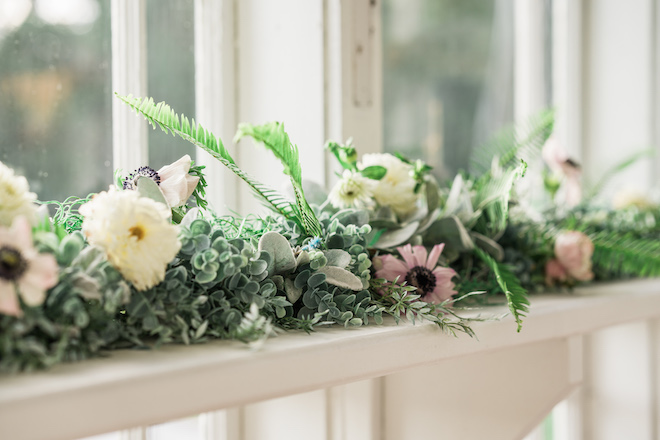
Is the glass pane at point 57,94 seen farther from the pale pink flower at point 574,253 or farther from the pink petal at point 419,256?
the pale pink flower at point 574,253

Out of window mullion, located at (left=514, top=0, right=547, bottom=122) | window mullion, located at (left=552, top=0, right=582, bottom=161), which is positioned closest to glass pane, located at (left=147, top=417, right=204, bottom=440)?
window mullion, located at (left=514, top=0, right=547, bottom=122)

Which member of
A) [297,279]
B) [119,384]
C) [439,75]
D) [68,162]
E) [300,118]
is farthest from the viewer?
[439,75]

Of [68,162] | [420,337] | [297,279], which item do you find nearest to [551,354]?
[420,337]

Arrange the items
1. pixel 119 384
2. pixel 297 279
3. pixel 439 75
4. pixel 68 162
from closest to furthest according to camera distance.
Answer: pixel 119 384
pixel 297 279
pixel 68 162
pixel 439 75

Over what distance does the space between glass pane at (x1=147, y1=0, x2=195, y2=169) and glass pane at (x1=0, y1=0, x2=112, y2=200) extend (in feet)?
0.21

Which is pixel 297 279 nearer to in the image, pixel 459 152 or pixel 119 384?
pixel 119 384

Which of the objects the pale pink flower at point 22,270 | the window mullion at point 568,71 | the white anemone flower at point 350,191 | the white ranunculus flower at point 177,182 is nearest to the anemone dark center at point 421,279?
the white anemone flower at point 350,191

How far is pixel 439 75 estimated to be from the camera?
134 centimetres

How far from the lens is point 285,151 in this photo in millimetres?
662

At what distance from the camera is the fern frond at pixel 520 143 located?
3.28 feet

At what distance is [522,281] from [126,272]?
0.65m

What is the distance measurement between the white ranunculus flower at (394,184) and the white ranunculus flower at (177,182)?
250mm

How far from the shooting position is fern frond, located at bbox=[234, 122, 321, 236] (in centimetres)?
64

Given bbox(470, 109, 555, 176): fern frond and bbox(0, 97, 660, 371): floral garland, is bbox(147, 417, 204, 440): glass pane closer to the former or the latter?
bbox(0, 97, 660, 371): floral garland
